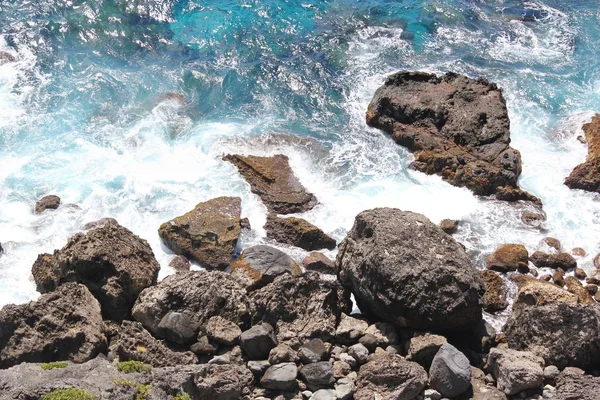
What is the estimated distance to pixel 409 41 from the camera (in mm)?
34125

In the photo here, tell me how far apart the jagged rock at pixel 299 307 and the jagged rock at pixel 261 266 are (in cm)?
146

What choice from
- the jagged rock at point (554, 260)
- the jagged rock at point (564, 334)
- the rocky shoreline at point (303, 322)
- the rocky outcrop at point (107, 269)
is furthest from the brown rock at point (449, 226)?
the rocky outcrop at point (107, 269)

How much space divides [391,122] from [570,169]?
7.35 metres

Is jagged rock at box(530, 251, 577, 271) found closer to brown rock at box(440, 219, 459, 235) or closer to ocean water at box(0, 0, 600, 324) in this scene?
ocean water at box(0, 0, 600, 324)

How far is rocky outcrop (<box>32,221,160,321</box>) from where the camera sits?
18.0m

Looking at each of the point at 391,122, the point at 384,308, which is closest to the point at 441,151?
the point at 391,122

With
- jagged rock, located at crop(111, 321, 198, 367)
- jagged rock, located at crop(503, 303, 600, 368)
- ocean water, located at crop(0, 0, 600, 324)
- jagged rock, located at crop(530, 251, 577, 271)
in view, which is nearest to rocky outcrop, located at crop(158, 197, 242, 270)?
ocean water, located at crop(0, 0, 600, 324)

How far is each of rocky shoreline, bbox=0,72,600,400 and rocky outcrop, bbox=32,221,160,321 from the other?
38 mm

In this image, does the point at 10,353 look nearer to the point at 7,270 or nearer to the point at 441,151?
the point at 7,270

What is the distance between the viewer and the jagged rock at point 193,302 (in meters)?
17.4

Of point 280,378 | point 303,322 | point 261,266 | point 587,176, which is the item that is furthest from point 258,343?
point 587,176

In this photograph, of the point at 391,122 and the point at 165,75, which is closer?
the point at 391,122

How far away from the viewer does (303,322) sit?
17.2 meters

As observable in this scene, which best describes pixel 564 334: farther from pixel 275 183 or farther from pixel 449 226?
pixel 275 183
